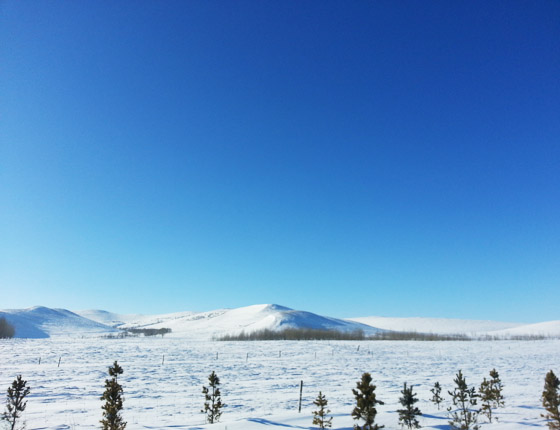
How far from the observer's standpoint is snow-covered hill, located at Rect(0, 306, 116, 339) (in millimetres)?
135750

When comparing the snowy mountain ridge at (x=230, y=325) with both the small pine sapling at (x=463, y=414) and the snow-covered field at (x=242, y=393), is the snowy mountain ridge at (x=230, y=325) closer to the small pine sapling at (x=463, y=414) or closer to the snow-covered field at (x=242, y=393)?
the snow-covered field at (x=242, y=393)

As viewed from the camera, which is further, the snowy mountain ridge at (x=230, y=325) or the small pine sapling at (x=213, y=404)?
the snowy mountain ridge at (x=230, y=325)

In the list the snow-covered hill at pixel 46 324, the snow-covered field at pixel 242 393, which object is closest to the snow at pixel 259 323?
the snow-covered hill at pixel 46 324

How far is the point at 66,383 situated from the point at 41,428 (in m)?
13.5

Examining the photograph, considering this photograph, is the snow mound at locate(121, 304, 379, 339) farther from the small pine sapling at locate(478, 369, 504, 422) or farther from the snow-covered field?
the small pine sapling at locate(478, 369, 504, 422)

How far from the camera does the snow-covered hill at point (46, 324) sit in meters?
136

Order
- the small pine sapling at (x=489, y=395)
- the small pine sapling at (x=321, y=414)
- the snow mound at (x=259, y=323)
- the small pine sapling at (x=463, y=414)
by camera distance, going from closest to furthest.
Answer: the small pine sapling at (x=463, y=414) < the small pine sapling at (x=321, y=414) < the small pine sapling at (x=489, y=395) < the snow mound at (x=259, y=323)

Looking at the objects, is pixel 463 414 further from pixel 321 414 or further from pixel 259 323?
pixel 259 323

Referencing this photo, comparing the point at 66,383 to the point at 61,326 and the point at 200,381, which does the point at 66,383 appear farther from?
the point at 61,326

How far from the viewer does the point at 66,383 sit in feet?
82.0

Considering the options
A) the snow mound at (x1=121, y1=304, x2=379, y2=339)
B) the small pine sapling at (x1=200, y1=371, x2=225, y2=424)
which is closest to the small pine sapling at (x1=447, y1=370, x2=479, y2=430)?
the small pine sapling at (x1=200, y1=371, x2=225, y2=424)

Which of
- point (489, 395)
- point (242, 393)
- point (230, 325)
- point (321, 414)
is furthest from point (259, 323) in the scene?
point (321, 414)

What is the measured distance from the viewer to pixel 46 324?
523ft

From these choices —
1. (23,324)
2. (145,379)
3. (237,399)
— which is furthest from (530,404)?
(23,324)
